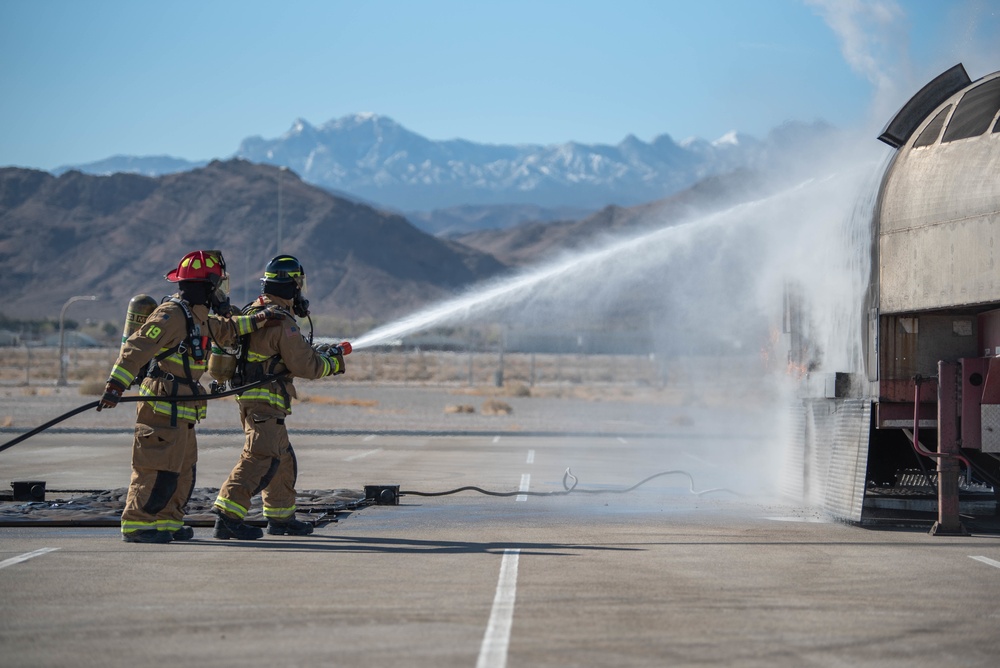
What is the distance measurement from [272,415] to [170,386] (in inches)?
33.6

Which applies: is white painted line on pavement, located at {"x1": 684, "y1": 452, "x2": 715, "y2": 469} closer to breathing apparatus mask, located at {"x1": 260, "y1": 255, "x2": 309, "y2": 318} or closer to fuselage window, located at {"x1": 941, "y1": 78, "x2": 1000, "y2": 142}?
fuselage window, located at {"x1": 941, "y1": 78, "x2": 1000, "y2": 142}

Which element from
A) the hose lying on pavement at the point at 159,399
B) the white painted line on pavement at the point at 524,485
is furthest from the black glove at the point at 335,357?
the white painted line on pavement at the point at 524,485

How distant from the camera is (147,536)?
893cm

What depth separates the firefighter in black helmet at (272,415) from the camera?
923 centimetres

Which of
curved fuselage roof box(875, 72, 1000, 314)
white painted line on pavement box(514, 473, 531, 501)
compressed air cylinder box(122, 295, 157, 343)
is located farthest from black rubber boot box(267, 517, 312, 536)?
curved fuselage roof box(875, 72, 1000, 314)

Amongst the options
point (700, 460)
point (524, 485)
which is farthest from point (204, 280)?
point (700, 460)

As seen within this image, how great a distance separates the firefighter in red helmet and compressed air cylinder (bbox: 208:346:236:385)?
149 millimetres

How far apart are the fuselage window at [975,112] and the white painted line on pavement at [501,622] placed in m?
5.26

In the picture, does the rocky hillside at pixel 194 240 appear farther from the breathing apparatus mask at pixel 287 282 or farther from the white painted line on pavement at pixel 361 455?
the breathing apparatus mask at pixel 287 282

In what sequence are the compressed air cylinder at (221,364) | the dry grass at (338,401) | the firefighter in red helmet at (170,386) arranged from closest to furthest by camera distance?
the firefighter in red helmet at (170,386)
the compressed air cylinder at (221,364)
the dry grass at (338,401)

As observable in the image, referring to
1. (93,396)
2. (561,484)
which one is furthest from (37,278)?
(561,484)

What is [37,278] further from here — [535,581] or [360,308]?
[535,581]

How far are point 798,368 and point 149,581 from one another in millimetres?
7629

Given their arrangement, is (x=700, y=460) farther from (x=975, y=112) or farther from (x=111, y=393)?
(x=111, y=393)
